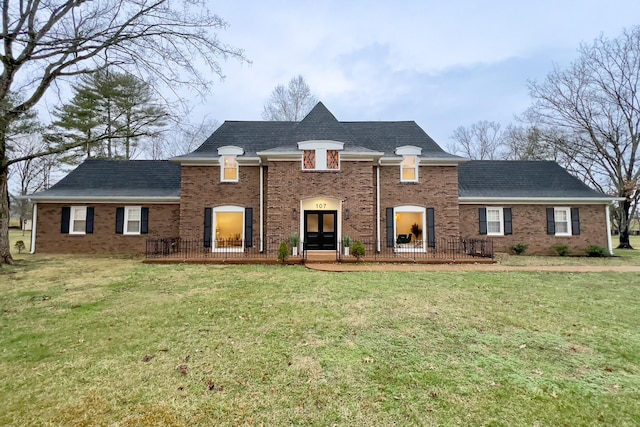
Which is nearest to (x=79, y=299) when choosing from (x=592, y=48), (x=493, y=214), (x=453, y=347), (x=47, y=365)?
(x=47, y=365)

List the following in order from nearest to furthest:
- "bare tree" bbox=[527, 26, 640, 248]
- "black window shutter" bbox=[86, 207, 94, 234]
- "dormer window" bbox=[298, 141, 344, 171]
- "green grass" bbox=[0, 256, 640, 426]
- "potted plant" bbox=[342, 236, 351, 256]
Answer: "green grass" bbox=[0, 256, 640, 426] → "potted plant" bbox=[342, 236, 351, 256] → "dormer window" bbox=[298, 141, 344, 171] → "black window shutter" bbox=[86, 207, 94, 234] → "bare tree" bbox=[527, 26, 640, 248]

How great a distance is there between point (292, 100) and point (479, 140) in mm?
23290

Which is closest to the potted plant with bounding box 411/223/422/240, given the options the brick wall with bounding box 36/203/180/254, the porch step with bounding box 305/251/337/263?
the porch step with bounding box 305/251/337/263

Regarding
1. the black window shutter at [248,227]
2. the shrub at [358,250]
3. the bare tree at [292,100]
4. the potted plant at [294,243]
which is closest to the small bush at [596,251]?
the shrub at [358,250]

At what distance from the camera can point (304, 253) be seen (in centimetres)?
1290

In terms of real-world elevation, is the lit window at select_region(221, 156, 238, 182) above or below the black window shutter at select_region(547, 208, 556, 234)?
above

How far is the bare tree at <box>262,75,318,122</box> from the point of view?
90.4 feet

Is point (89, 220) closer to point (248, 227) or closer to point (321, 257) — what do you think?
point (248, 227)

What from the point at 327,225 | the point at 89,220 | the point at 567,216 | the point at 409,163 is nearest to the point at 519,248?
the point at 567,216

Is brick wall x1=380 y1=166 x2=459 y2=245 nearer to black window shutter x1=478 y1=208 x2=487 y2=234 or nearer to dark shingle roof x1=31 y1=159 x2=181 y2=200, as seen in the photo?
black window shutter x1=478 y1=208 x2=487 y2=234

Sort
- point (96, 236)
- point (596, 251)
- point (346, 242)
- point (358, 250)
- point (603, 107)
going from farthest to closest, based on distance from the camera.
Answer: point (603, 107)
point (96, 236)
point (596, 251)
point (346, 242)
point (358, 250)

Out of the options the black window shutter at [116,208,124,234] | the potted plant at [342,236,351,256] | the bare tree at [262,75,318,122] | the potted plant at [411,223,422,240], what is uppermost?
the bare tree at [262,75,318,122]

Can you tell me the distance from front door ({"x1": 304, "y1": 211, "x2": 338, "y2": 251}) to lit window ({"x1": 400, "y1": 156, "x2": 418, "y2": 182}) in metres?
4.00

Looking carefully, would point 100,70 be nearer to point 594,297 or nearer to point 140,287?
point 140,287
